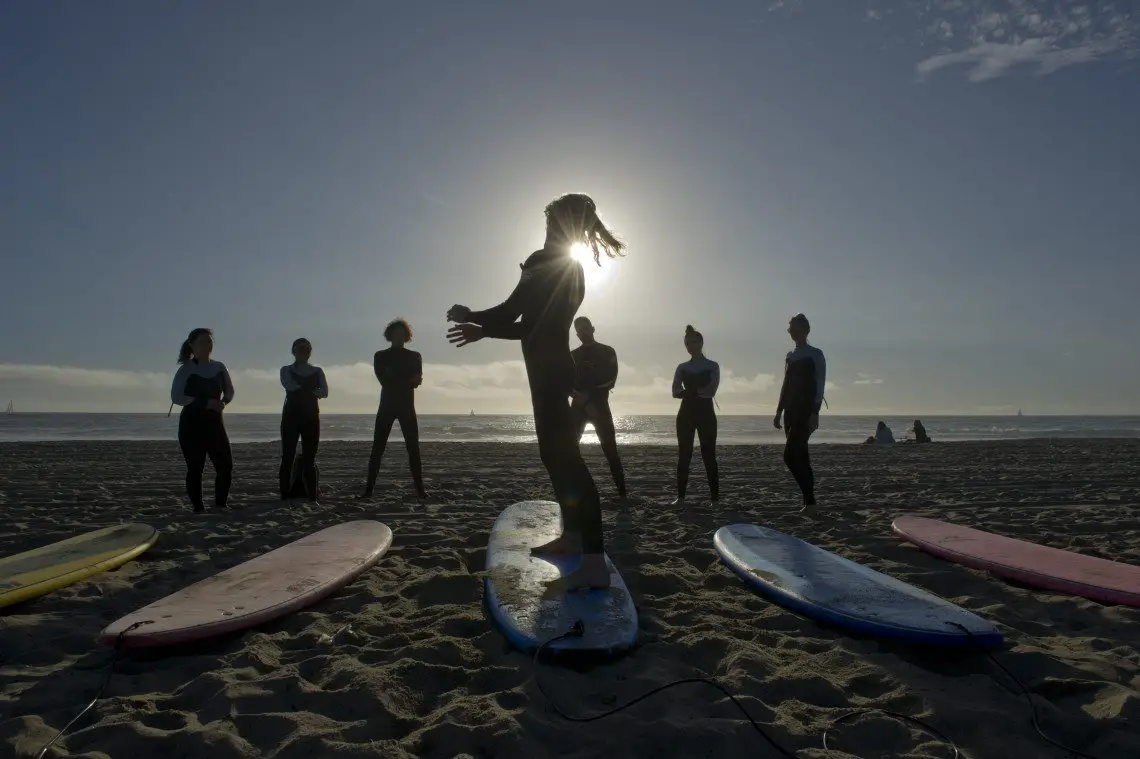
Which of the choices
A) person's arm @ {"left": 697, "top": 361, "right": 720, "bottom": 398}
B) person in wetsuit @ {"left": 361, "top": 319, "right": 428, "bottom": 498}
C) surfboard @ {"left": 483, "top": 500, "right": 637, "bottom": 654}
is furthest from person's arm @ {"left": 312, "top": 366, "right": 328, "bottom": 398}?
person's arm @ {"left": 697, "top": 361, "right": 720, "bottom": 398}

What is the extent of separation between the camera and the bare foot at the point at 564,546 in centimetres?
360

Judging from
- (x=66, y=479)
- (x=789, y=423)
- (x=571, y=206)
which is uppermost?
(x=571, y=206)

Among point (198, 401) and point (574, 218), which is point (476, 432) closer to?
point (198, 401)

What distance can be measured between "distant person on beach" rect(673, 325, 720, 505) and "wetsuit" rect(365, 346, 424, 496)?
2.91m

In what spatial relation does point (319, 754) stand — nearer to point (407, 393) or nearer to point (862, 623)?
point (862, 623)

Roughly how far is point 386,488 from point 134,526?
364 cm

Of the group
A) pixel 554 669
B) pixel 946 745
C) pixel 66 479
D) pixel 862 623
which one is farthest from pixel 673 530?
pixel 66 479

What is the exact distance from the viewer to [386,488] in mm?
7938

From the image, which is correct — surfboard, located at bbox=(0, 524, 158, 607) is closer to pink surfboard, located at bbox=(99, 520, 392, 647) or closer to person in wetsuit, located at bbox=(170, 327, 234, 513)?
→ pink surfboard, located at bbox=(99, 520, 392, 647)

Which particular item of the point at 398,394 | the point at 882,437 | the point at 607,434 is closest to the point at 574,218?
the point at 607,434

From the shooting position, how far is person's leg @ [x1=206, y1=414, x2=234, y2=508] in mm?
5735

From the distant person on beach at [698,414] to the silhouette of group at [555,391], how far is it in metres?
0.01

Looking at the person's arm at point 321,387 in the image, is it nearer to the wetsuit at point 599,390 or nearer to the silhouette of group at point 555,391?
the silhouette of group at point 555,391

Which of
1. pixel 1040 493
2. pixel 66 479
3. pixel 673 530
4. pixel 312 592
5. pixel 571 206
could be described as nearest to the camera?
pixel 312 592
